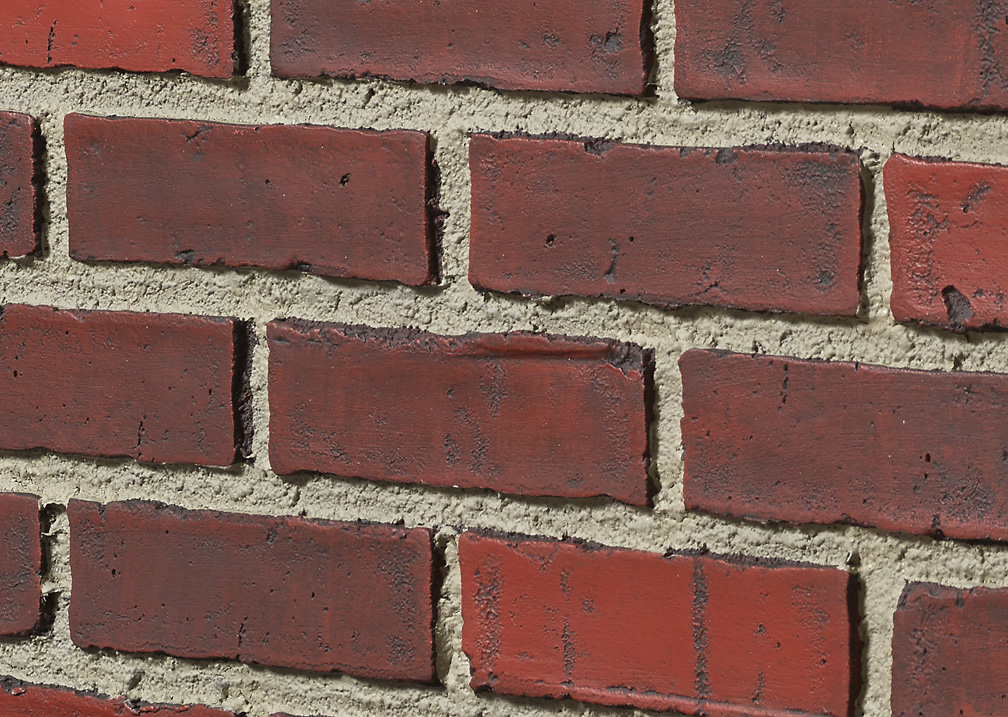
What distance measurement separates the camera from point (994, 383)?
1.69ft

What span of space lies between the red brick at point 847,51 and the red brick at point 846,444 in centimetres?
14

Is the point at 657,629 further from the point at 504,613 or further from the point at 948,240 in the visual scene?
the point at 948,240

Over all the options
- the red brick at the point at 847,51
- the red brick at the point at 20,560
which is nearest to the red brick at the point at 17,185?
the red brick at the point at 20,560

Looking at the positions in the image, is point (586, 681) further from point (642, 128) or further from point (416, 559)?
point (642, 128)

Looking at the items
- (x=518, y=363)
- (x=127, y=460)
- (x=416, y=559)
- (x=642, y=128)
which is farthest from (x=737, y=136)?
(x=127, y=460)

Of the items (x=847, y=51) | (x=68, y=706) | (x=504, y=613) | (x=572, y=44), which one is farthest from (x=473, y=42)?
(x=68, y=706)

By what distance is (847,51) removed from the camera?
1.65ft

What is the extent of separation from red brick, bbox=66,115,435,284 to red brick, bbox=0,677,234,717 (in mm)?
277

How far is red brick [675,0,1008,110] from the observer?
494 mm

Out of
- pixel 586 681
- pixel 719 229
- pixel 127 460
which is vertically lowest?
pixel 586 681

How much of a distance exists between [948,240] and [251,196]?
0.37 m

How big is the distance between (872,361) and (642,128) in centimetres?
17

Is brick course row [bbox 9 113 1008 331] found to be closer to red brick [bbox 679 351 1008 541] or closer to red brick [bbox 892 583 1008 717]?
red brick [bbox 679 351 1008 541]

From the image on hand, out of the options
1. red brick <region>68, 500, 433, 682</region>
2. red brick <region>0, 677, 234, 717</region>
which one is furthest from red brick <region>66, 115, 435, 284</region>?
red brick <region>0, 677, 234, 717</region>
